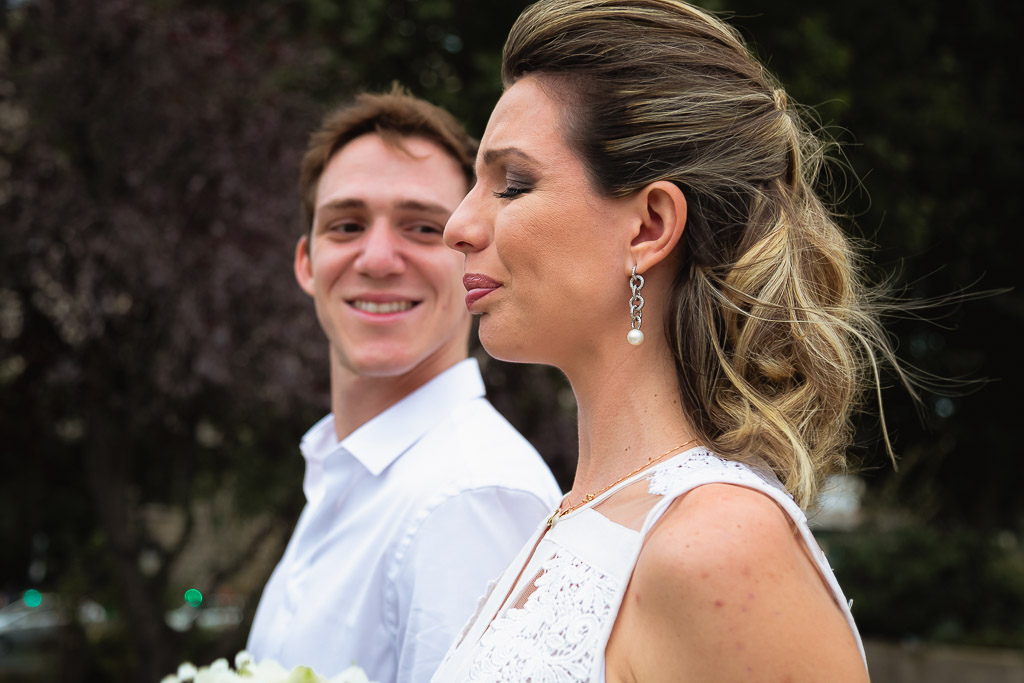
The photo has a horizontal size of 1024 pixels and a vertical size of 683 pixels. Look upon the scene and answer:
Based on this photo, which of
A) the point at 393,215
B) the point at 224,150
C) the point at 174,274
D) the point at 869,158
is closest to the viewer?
the point at 393,215

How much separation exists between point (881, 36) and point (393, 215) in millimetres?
9854

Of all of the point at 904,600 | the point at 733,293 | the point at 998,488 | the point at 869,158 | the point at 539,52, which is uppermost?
the point at 539,52

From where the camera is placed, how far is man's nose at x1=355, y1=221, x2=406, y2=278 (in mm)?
2588

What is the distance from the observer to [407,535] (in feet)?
7.07

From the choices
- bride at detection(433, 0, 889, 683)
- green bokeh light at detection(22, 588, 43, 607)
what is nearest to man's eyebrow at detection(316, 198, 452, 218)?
bride at detection(433, 0, 889, 683)

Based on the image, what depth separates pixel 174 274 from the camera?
6594 millimetres

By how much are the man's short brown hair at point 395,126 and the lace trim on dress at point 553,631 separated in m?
1.54

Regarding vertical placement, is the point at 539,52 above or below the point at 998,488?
above

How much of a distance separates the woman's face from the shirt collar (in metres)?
0.95

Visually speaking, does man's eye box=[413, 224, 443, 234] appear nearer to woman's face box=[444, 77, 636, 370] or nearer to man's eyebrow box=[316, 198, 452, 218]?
man's eyebrow box=[316, 198, 452, 218]

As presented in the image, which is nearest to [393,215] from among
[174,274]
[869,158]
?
[174,274]

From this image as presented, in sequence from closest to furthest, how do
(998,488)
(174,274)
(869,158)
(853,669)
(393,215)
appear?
(853,669) → (393,215) → (174,274) → (869,158) → (998,488)

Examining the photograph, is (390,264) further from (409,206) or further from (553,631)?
(553,631)

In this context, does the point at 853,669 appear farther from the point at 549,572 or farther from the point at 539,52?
the point at 539,52
